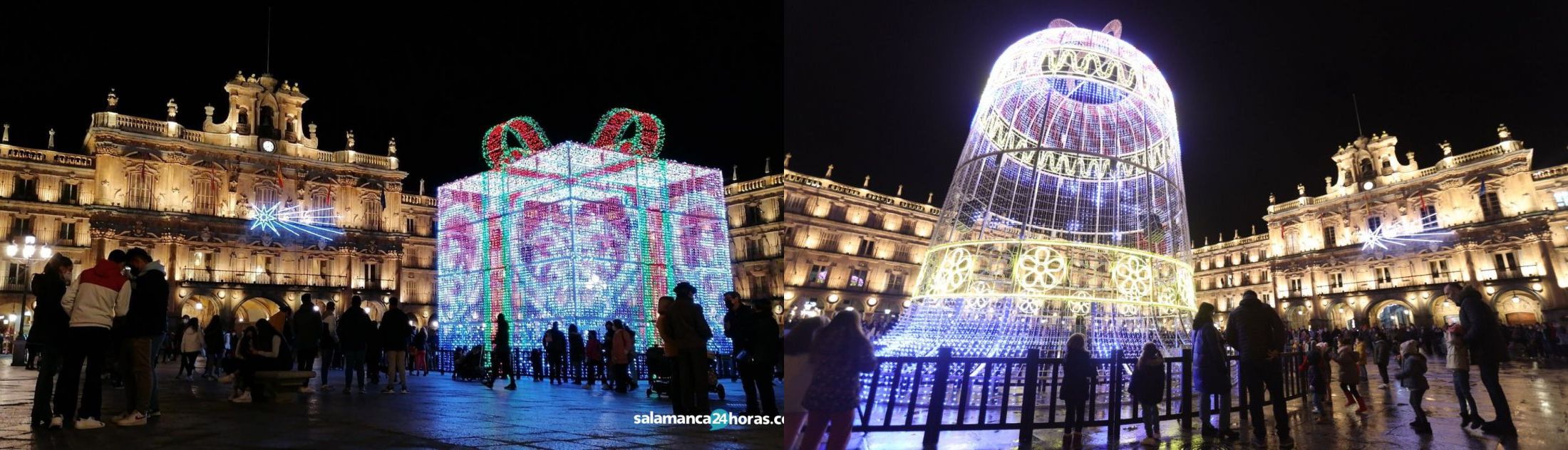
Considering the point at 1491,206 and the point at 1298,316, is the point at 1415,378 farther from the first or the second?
the point at 1298,316

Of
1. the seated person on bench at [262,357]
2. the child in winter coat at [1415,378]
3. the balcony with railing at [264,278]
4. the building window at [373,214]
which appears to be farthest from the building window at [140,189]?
the child in winter coat at [1415,378]

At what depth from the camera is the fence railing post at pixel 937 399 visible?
21.8 feet

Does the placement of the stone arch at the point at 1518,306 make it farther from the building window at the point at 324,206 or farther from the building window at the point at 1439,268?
the building window at the point at 324,206

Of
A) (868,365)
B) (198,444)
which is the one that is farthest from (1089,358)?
(198,444)

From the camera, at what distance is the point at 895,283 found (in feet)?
167

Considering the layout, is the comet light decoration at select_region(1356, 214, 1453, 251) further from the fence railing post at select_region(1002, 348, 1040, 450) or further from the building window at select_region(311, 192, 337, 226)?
the building window at select_region(311, 192, 337, 226)

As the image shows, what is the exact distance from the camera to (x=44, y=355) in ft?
21.5

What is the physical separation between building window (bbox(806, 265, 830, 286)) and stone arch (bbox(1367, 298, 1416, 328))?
26031 mm

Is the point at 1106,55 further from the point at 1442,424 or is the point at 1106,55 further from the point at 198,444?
the point at 198,444

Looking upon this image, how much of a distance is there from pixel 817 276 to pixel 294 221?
945 inches

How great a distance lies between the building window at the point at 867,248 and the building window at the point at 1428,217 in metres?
25.9

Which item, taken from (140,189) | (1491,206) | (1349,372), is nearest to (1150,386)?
(1349,372)

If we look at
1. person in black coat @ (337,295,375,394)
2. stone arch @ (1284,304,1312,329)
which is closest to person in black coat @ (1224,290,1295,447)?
person in black coat @ (337,295,375,394)

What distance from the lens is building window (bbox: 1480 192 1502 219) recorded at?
1564 inches
